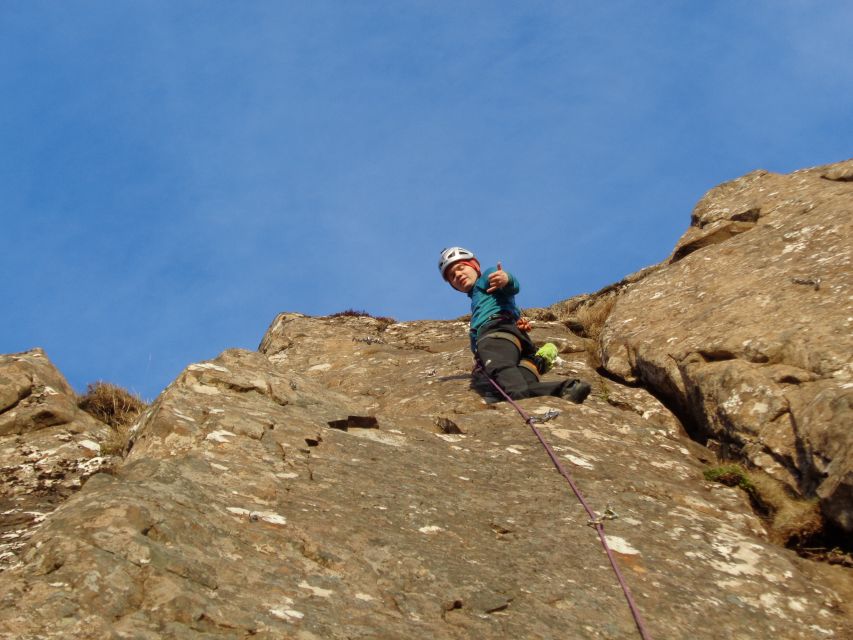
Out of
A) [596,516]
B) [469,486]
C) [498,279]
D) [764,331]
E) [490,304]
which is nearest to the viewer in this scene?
[596,516]

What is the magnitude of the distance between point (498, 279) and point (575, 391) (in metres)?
1.94

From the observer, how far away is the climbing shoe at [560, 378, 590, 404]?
9.38 meters

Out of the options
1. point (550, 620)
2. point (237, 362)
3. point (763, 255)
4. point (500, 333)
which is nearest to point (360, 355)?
point (500, 333)

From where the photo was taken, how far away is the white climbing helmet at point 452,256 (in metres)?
12.4

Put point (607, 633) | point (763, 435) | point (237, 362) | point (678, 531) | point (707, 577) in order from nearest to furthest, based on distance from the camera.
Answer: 1. point (607, 633)
2. point (707, 577)
3. point (678, 531)
4. point (763, 435)
5. point (237, 362)

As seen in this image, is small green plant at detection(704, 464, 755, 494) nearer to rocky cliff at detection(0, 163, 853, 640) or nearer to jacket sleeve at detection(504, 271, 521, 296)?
rocky cliff at detection(0, 163, 853, 640)

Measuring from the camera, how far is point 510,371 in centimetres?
993

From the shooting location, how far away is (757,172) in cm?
1350

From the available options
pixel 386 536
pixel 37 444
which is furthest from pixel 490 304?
pixel 386 536

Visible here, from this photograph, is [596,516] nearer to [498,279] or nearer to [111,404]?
[498,279]

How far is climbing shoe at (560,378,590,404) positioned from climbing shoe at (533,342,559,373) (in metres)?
1.48

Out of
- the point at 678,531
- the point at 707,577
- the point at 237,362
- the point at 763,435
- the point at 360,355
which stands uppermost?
the point at 360,355

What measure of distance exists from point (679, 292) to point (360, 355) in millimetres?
4483

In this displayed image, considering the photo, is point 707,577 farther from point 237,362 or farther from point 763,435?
point 237,362
